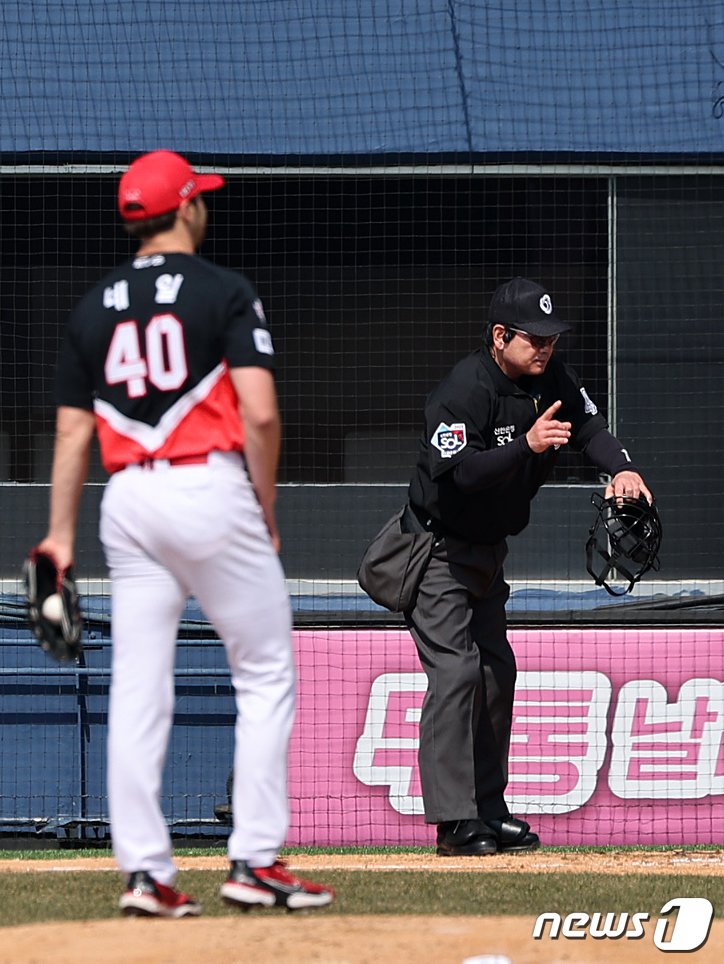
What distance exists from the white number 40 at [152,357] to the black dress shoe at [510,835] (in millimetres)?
2696

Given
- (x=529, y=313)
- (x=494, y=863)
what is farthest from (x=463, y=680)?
(x=529, y=313)

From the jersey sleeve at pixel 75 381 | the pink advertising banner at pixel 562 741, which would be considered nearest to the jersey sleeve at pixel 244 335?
the jersey sleeve at pixel 75 381

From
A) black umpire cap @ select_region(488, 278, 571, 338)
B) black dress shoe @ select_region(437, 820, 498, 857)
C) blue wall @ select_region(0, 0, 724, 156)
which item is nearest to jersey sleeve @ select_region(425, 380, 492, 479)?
black umpire cap @ select_region(488, 278, 571, 338)

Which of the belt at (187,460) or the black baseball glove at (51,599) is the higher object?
the belt at (187,460)

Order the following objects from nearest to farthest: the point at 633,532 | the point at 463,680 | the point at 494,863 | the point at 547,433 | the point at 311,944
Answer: the point at 311,944 < the point at 547,433 < the point at 494,863 < the point at 463,680 < the point at 633,532

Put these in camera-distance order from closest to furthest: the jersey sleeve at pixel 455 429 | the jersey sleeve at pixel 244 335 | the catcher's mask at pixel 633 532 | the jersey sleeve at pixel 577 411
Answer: the jersey sleeve at pixel 244 335 → the jersey sleeve at pixel 455 429 → the catcher's mask at pixel 633 532 → the jersey sleeve at pixel 577 411

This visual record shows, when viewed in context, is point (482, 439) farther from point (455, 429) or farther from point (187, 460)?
point (187, 460)

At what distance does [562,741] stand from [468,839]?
1.61 metres

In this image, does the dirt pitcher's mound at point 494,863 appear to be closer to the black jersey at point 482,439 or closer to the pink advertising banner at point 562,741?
the pink advertising banner at point 562,741

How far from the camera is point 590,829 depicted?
717cm

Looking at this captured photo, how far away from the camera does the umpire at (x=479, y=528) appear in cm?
568

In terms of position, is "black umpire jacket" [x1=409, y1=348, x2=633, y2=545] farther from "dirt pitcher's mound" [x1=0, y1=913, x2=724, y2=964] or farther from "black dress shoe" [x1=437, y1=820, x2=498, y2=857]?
"dirt pitcher's mound" [x1=0, y1=913, x2=724, y2=964]

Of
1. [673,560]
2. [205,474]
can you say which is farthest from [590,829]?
[205,474]

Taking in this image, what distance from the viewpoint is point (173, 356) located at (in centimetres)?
374
